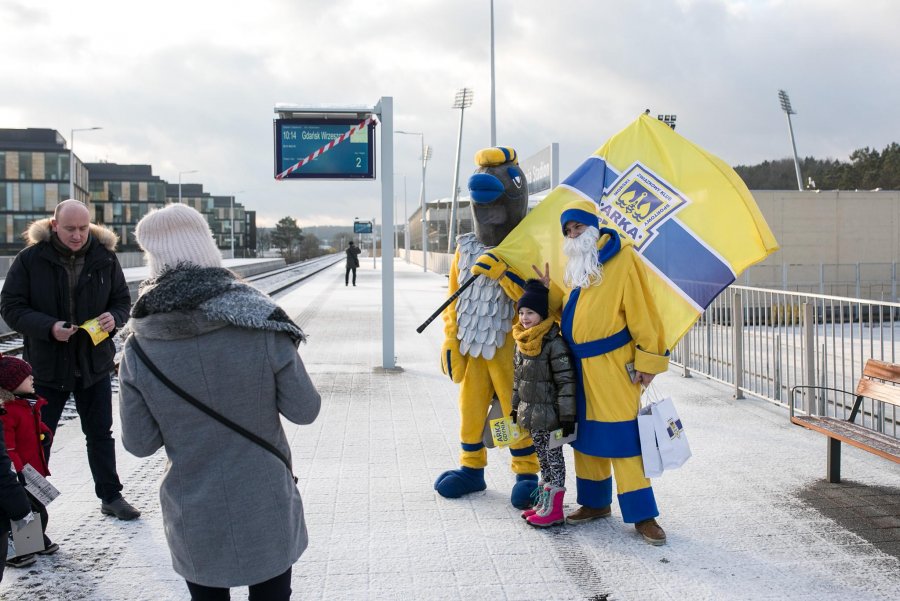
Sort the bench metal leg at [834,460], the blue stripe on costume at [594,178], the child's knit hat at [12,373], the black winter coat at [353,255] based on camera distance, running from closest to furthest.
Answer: the child's knit hat at [12,373] < the blue stripe on costume at [594,178] < the bench metal leg at [834,460] < the black winter coat at [353,255]

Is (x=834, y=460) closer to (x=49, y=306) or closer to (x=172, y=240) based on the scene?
(x=172, y=240)

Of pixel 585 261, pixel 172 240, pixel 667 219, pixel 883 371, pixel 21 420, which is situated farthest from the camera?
pixel 883 371

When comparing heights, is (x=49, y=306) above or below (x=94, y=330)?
above

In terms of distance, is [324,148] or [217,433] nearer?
[217,433]

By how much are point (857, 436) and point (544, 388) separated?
2.01m

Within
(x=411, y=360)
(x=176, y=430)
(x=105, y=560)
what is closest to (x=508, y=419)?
(x=105, y=560)

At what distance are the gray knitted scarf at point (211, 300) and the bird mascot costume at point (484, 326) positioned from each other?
2436 millimetres

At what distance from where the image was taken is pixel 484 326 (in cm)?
482

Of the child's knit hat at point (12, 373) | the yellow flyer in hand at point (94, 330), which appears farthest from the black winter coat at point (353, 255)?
the child's knit hat at point (12, 373)

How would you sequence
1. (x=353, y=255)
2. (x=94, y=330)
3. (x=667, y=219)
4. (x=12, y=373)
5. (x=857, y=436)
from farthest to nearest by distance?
(x=353, y=255) < (x=857, y=436) < (x=667, y=219) < (x=94, y=330) < (x=12, y=373)

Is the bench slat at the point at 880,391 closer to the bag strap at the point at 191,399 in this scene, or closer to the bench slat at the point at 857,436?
the bench slat at the point at 857,436

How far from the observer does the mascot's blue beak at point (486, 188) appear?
498 centimetres

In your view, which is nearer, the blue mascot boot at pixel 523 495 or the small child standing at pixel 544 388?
the small child standing at pixel 544 388

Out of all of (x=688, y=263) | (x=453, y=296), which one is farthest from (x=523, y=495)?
(x=688, y=263)
